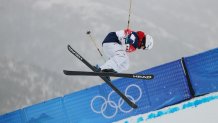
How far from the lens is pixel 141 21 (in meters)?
40.9

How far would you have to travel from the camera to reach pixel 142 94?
9.87 m

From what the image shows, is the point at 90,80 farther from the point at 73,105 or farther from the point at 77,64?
the point at 73,105

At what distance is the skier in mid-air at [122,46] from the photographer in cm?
815

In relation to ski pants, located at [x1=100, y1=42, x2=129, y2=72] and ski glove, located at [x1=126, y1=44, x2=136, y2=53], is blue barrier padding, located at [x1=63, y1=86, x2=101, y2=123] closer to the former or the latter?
ski pants, located at [x1=100, y1=42, x2=129, y2=72]

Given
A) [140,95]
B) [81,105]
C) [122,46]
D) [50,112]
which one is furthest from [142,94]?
[50,112]

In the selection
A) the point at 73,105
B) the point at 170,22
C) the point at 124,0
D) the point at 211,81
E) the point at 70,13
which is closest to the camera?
the point at 211,81

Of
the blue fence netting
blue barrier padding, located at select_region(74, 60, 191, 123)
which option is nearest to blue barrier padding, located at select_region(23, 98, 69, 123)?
the blue fence netting

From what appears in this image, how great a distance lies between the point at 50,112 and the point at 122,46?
3193mm

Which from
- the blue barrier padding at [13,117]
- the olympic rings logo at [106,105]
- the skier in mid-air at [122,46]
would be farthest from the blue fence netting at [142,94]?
the skier in mid-air at [122,46]

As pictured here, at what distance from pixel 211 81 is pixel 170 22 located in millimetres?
41960

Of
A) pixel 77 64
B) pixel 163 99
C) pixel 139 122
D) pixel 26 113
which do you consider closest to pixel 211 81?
pixel 163 99

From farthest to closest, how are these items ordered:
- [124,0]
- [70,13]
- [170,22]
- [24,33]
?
1. [170,22]
2. [124,0]
3. [70,13]
4. [24,33]

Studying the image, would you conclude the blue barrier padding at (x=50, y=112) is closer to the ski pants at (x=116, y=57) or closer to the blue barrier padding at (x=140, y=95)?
the blue barrier padding at (x=140, y=95)

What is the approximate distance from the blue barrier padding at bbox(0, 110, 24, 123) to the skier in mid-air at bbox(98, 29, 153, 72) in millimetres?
3521
